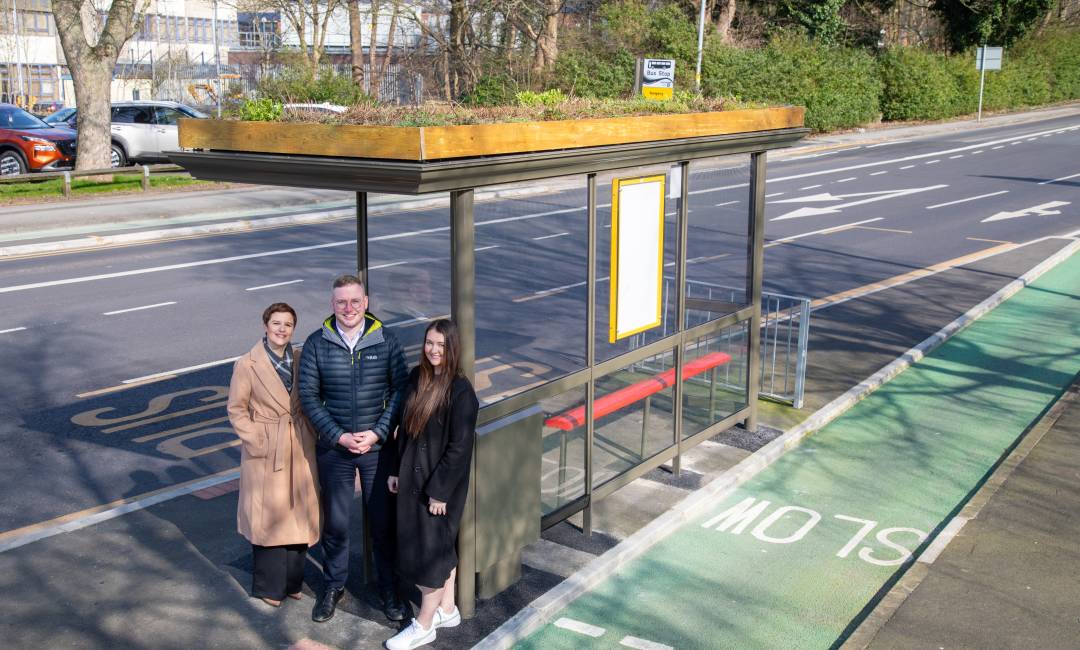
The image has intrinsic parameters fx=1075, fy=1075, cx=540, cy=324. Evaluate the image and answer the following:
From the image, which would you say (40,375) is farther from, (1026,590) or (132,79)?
(132,79)

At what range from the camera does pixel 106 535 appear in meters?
6.69

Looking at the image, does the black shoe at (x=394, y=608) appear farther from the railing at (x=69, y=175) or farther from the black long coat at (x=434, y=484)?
the railing at (x=69, y=175)

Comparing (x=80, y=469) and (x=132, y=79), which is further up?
(x=132, y=79)

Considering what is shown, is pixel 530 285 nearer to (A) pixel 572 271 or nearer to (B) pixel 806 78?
(A) pixel 572 271

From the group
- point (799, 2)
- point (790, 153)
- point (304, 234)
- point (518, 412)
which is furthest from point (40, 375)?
point (799, 2)

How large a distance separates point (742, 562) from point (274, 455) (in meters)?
2.89

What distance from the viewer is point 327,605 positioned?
18.7 ft

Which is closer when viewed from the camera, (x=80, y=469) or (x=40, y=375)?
(x=80, y=469)

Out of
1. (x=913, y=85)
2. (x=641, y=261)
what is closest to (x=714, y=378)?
(x=641, y=261)

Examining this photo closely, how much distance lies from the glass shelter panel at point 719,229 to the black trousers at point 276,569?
3619 mm

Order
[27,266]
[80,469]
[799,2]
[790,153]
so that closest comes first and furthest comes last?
1. [80,469]
2. [27,266]
3. [790,153]
4. [799,2]

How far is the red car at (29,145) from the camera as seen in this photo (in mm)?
24812

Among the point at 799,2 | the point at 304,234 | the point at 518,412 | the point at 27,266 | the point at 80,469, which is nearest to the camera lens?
the point at 518,412

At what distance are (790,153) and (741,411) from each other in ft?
93.8
